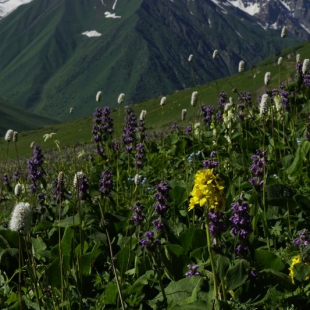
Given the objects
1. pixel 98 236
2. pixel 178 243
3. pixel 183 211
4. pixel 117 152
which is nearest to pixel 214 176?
pixel 178 243

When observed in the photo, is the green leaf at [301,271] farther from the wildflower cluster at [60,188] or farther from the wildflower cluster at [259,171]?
the wildflower cluster at [60,188]

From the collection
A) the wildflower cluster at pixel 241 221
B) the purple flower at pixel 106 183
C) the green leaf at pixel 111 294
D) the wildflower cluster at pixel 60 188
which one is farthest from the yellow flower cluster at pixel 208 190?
Answer: the purple flower at pixel 106 183

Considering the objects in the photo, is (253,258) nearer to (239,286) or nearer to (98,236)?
(239,286)

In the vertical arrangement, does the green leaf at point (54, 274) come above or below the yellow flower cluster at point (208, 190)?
below

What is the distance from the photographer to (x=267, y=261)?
137 inches

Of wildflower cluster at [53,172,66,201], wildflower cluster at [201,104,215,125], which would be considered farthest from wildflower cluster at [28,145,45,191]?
wildflower cluster at [201,104,215,125]

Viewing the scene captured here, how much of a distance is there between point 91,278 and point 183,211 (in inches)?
52.2

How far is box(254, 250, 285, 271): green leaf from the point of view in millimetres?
3465

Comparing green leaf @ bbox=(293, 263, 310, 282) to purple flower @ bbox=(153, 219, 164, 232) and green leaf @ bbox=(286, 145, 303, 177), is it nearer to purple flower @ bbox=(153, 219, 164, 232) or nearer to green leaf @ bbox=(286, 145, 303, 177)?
purple flower @ bbox=(153, 219, 164, 232)

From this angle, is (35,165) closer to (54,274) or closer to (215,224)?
(54,274)

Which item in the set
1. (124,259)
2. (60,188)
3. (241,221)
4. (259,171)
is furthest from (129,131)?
(241,221)

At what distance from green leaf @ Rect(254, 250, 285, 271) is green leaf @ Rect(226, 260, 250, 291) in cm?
34

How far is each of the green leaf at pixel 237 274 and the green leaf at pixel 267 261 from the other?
0.34m

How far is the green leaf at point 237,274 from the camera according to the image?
311 centimetres
